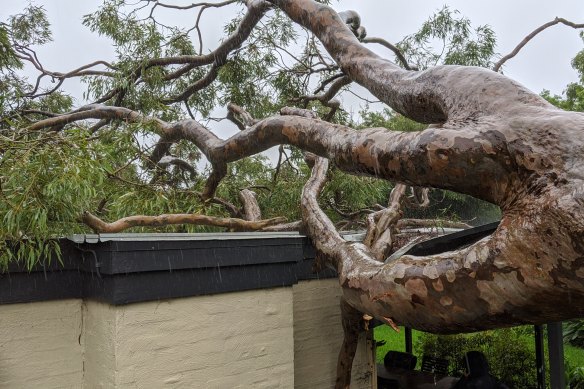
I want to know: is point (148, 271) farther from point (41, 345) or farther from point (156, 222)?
point (156, 222)

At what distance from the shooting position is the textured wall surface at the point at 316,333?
170 inches

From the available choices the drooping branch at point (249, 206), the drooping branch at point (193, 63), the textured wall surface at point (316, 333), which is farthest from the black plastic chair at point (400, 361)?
the drooping branch at point (193, 63)

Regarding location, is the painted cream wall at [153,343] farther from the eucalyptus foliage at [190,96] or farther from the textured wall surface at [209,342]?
the eucalyptus foliage at [190,96]

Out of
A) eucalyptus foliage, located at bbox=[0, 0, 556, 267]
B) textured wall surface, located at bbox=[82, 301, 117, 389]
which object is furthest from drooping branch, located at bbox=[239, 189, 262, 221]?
textured wall surface, located at bbox=[82, 301, 117, 389]

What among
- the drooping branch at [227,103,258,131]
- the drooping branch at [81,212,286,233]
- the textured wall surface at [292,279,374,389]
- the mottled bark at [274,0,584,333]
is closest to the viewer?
the mottled bark at [274,0,584,333]

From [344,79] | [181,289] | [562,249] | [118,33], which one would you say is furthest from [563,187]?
[118,33]

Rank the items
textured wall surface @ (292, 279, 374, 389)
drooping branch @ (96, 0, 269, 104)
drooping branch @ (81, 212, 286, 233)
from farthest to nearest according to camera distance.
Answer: drooping branch @ (96, 0, 269, 104) → textured wall surface @ (292, 279, 374, 389) → drooping branch @ (81, 212, 286, 233)

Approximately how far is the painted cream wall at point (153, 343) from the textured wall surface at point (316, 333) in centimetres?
93

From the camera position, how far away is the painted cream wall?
8.74 ft

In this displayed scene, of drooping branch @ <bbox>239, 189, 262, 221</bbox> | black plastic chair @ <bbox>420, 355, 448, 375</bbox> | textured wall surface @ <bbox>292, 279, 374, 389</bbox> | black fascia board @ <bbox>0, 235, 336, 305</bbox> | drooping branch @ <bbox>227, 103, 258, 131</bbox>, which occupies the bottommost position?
black plastic chair @ <bbox>420, 355, 448, 375</bbox>

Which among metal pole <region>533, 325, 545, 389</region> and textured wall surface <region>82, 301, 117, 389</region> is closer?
textured wall surface <region>82, 301, 117, 389</region>

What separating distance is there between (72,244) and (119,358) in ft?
2.31

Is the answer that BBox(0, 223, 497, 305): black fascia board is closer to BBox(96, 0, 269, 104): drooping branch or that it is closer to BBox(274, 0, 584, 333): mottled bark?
BBox(274, 0, 584, 333): mottled bark

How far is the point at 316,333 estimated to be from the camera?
4469mm
